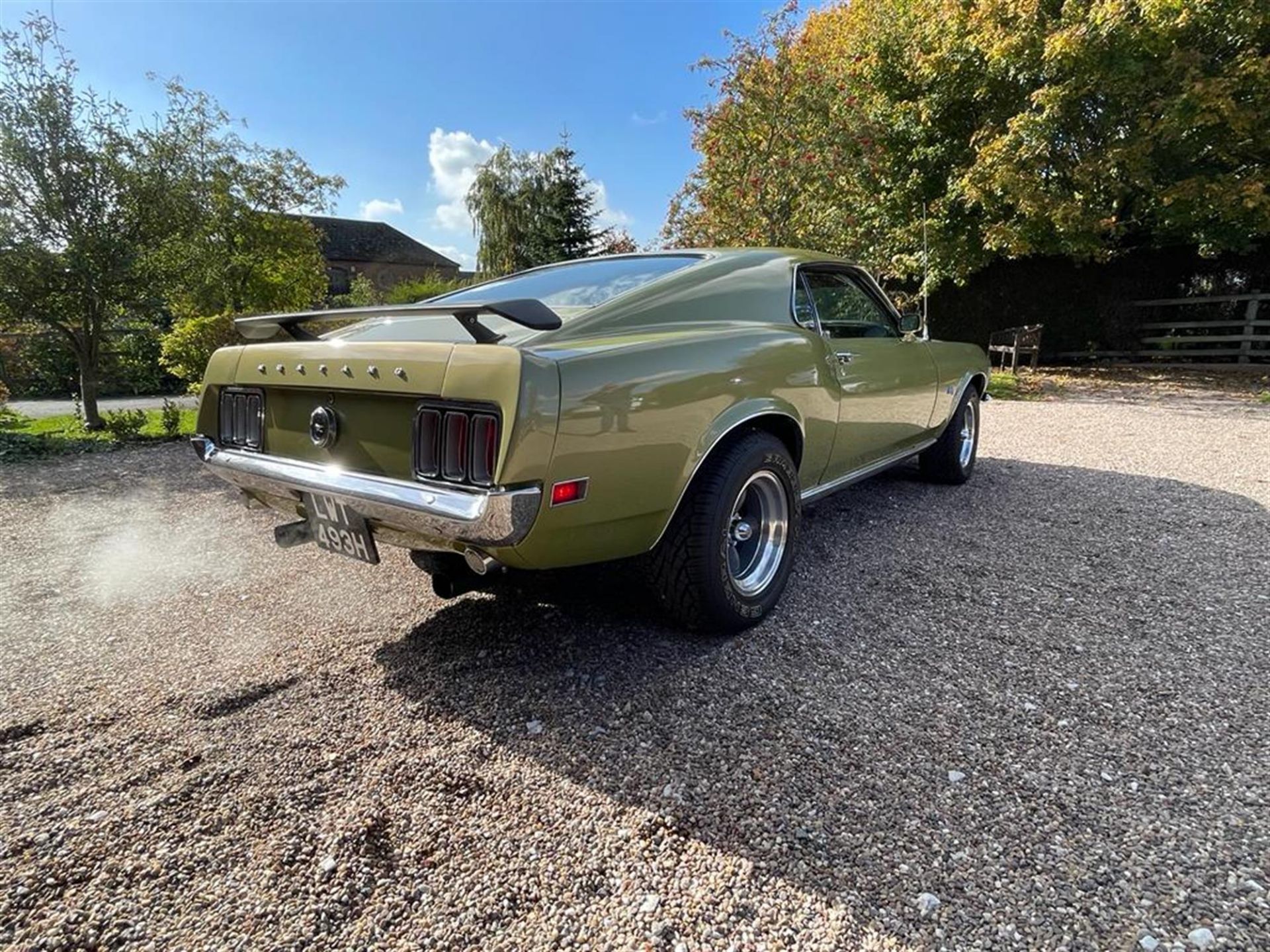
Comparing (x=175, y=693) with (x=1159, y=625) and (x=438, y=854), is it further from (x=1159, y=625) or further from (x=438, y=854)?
(x=1159, y=625)

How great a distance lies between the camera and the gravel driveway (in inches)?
Answer: 55.2

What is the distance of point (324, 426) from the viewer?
2188 mm

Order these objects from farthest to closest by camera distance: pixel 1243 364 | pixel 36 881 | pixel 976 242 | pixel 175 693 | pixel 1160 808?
pixel 976 242 < pixel 1243 364 < pixel 175 693 < pixel 1160 808 < pixel 36 881

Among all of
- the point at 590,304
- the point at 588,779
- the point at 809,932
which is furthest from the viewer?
the point at 590,304

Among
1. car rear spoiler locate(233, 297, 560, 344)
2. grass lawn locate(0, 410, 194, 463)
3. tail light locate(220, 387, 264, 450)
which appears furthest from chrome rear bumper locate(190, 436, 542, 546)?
grass lawn locate(0, 410, 194, 463)

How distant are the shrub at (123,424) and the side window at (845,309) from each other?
7.34 m

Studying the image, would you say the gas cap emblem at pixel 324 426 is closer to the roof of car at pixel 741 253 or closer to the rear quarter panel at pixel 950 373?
the roof of car at pixel 741 253

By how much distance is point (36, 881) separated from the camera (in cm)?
149

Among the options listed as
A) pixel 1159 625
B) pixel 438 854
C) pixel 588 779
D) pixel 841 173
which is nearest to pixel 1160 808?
pixel 1159 625

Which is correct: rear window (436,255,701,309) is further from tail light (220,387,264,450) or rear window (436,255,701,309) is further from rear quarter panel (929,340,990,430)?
rear quarter panel (929,340,990,430)

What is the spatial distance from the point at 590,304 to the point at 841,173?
10748 millimetres

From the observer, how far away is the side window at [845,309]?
3217 millimetres

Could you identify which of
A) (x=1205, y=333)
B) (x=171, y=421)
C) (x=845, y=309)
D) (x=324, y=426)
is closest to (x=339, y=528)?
(x=324, y=426)

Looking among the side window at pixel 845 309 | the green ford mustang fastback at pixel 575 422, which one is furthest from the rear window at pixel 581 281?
the side window at pixel 845 309
